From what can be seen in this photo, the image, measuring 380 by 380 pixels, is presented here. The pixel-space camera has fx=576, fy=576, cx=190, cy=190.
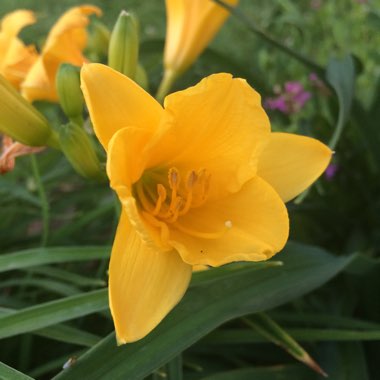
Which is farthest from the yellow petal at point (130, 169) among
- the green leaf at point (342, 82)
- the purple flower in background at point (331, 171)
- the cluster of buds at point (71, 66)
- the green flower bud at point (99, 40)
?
the purple flower in background at point (331, 171)

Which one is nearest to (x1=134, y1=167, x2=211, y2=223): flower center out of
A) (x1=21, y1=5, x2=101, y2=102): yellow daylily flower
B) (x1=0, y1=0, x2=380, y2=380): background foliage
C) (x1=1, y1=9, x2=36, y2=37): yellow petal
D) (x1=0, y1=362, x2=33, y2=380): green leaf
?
(x1=0, y1=0, x2=380, y2=380): background foliage

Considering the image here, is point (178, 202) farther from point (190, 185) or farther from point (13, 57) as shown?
point (13, 57)

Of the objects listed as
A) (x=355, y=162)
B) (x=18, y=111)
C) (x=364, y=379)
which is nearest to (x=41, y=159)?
(x=18, y=111)

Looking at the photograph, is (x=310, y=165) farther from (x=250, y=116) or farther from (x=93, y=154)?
(x=93, y=154)

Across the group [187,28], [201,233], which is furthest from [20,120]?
[187,28]

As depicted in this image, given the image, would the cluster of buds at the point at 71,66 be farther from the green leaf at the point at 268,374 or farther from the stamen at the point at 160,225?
the green leaf at the point at 268,374

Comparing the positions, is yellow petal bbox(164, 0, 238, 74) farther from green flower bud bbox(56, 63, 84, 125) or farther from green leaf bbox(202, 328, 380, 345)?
green leaf bbox(202, 328, 380, 345)

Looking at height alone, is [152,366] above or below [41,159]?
above
